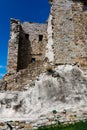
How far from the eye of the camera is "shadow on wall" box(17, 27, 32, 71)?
79.8 feet

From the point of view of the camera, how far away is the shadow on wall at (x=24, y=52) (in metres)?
24.3

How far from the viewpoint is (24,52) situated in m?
24.7

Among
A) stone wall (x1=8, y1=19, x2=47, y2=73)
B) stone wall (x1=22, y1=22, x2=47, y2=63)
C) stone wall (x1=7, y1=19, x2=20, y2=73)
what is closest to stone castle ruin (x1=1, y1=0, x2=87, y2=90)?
stone wall (x1=7, y1=19, x2=20, y2=73)

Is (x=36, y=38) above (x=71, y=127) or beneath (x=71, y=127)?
above

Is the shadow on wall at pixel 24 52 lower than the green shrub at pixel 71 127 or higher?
higher

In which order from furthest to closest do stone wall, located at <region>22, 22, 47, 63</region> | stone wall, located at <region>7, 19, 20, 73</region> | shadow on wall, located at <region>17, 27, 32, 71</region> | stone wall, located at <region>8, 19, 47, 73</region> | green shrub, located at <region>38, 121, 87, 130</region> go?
stone wall, located at <region>22, 22, 47, 63</region> < shadow on wall, located at <region>17, 27, 32, 71</region> < stone wall, located at <region>8, 19, 47, 73</region> < stone wall, located at <region>7, 19, 20, 73</region> < green shrub, located at <region>38, 121, 87, 130</region>

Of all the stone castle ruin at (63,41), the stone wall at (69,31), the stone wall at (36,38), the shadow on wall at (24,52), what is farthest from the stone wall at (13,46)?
the stone wall at (69,31)

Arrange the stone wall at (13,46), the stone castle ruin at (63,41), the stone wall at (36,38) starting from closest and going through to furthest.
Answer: the stone castle ruin at (63,41), the stone wall at (13,46), the stone wall at (36,38)

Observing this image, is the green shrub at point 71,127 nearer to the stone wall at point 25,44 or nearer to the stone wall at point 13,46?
the stone wall at point 13,46

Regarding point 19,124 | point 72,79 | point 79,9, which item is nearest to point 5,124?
point 19,124

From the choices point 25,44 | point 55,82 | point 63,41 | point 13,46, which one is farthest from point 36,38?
point 55,82

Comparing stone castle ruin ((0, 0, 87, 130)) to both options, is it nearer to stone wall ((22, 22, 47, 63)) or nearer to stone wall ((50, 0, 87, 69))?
stone wall ((50, 0, 87, 69))

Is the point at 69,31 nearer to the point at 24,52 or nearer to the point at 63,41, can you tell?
the point at 63,41

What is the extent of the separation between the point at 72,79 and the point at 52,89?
4.90ft
